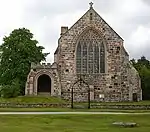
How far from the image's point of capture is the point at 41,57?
7019cm

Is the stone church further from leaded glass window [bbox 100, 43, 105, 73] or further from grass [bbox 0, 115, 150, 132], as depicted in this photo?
grass [bbox 0, 115, 150, 132]

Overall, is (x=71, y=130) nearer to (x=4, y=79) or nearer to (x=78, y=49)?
(x=78, y=49)

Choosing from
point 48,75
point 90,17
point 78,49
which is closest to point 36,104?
point 48,75

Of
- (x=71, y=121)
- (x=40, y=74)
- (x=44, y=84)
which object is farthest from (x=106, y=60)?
(x=71, y=121)

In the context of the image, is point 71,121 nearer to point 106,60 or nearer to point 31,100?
point 31,100

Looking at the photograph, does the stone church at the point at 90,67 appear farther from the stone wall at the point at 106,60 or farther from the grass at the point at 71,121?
the grass at the point at 71,121

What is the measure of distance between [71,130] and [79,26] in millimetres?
39729

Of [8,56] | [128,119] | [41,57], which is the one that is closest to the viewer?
[128,119]

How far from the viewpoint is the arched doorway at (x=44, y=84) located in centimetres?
5994

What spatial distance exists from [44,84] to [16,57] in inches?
321

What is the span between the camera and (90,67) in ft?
195

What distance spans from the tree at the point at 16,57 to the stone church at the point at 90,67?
221 inches

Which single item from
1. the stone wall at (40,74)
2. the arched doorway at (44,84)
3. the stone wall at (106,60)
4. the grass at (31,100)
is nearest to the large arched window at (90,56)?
the stone wall at (106,60)

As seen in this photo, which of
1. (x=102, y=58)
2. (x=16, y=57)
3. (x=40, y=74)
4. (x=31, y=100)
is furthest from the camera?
(x=16, y=57)
